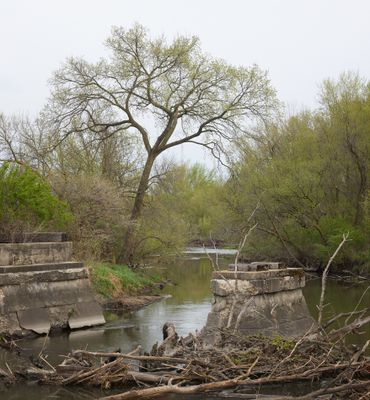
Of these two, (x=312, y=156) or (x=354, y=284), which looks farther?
(x=312, y=156)

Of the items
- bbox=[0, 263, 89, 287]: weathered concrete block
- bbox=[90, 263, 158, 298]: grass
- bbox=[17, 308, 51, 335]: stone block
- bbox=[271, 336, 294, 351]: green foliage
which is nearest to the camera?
bbox=[271, 336, 294, 351]: green foliage

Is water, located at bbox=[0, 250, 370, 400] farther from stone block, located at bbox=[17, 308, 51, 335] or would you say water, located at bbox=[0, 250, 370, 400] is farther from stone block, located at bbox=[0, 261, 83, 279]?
stone block, located at bbox=[0, 261, 83, 279]

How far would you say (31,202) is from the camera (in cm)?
1855

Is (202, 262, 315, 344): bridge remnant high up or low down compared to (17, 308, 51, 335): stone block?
up

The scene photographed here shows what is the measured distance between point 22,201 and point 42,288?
3.19 m

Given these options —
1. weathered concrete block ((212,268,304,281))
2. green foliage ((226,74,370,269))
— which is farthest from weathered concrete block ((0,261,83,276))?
green foliage ((226,74,370,269))

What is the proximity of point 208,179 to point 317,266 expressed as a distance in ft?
144

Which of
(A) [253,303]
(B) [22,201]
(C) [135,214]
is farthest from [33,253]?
(C) [135,214]

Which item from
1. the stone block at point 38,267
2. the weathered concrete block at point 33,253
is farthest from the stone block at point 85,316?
the weathered concrete block at point 33,253

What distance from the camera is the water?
10.2m

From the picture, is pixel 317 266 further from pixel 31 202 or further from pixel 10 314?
pixel 10 314

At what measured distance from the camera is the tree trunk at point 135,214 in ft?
93.4

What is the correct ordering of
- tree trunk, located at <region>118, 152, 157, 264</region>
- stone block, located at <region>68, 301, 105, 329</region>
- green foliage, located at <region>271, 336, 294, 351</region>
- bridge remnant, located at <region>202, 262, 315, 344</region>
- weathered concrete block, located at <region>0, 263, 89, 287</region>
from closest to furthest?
green foliage, located at <region>271, 336, 294, 351</region> < bridge remnant, located at <region>202, 262, 315, 344</region> < weathered concrete block, located at <region>0, 263, 89, 287</region> < stone block, located at <region>68, 301, 105, 329</region> < tree trunk, located at <region>118, 152, 157, 264</region>

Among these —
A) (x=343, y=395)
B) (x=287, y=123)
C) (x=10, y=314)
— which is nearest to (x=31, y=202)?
(x=10, y=314)
